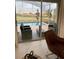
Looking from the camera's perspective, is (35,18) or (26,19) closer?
(26,19)
